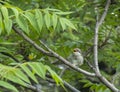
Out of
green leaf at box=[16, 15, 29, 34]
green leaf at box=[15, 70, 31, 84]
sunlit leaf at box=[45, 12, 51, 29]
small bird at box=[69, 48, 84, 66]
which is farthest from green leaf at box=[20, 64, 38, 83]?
small bird at box=[69, 48, 84, 66]

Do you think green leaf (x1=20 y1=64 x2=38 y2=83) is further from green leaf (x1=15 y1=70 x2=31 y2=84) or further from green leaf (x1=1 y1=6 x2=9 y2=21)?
green leaf (x1=1 y1=6 x2=9 y2=21)

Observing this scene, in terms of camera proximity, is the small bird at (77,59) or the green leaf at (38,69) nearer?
the green leaf at (38,69)

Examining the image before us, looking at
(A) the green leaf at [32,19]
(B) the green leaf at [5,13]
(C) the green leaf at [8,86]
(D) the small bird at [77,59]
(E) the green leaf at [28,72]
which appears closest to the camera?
(C) the green leaf at [8,86]

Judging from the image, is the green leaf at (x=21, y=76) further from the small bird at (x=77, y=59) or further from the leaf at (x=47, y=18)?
the small bird at (x=77, y=59)

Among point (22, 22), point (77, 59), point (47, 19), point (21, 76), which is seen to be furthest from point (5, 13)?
point (77, 59)

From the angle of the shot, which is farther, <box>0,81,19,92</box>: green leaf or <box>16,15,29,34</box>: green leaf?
<box>16,15,29,34</box>: green leaf

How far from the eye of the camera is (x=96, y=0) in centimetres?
247

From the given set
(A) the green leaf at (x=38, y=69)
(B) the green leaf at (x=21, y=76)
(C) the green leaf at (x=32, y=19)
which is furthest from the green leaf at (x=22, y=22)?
(B) the green leaf at (x=21, y=76)

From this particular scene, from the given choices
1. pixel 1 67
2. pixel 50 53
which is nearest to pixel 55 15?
pixel 50 53

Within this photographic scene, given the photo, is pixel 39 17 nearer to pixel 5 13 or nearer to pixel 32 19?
pixel 32 19

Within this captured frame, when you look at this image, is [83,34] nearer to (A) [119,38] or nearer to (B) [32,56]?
(A) [119,38]

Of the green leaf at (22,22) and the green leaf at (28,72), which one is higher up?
the green leaf at (22,22)

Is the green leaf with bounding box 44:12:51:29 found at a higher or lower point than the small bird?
higher

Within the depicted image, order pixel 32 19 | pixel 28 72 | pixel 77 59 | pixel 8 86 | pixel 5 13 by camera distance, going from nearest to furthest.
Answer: pixel 8 86 < pixel 28 72 < pixel 5 13 < pixel 32 19 < pixel 77 59
